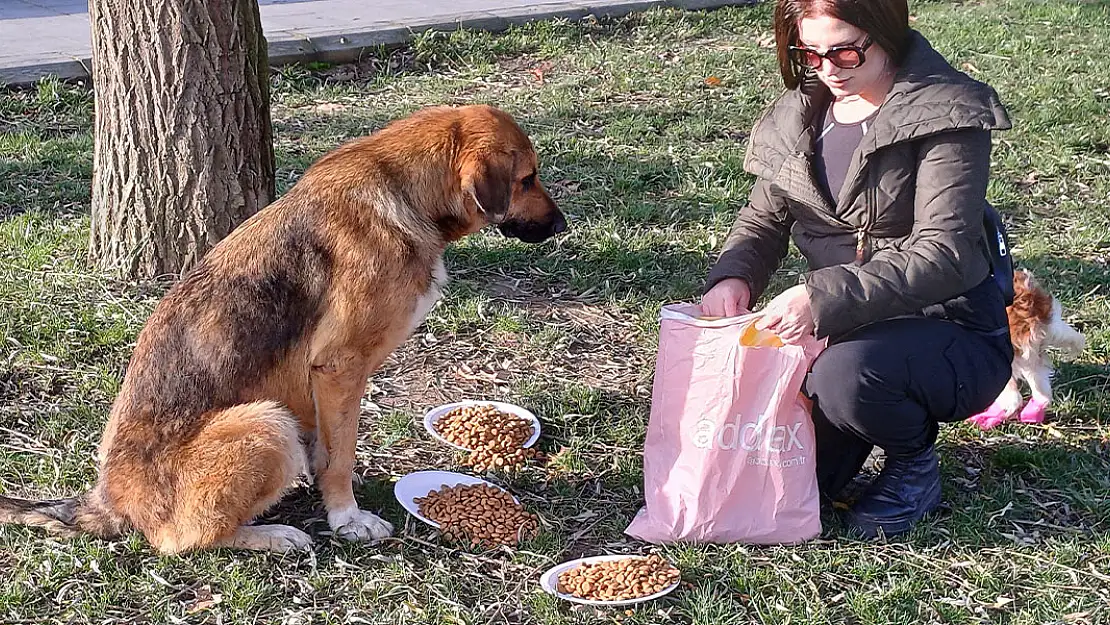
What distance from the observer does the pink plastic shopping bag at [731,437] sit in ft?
10.9

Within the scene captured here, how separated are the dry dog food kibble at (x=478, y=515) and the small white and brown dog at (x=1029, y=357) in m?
1.91

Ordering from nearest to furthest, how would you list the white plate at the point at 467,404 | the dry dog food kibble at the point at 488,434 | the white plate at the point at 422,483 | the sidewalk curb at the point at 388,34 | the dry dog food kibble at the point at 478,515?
the dry dog food kibble at the point at 478,515, the white plate at the point at 422,483, the dry dog food kibble at the point at 488,434, the white plate at the point at 467,404, the sidewalk curb at the point at 388,34

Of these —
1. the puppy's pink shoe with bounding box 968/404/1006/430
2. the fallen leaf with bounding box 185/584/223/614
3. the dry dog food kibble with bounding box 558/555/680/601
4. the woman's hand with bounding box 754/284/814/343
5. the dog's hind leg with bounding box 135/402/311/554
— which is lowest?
the fallen leaf with bounding box 185/584/223/614

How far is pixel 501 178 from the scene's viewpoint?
11.5ft

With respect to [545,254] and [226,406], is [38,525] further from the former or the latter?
[545,254]

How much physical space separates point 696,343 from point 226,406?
1.46m

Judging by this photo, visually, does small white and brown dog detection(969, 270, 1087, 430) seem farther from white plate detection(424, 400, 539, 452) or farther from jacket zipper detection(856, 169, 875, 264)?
white plate detection(424, 400, 539, 452)

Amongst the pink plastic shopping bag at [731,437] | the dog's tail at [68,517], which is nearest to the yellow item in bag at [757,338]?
the pink plastic shopping bag at [731,437]

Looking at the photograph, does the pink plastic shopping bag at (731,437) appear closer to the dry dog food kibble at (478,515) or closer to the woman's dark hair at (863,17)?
the dry dog food kibble at (478,515)

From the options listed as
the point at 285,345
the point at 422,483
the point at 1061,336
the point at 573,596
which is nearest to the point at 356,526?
the point at 422,483

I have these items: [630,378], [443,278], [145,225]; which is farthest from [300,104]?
[443,278]

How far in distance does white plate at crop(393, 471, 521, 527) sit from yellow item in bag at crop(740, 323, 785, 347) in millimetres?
998

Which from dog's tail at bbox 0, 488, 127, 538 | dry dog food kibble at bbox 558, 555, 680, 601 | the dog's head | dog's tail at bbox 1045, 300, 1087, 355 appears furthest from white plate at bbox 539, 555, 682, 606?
dog's tail at bbox 1045, 300, 1087, 355

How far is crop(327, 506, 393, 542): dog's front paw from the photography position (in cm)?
350
